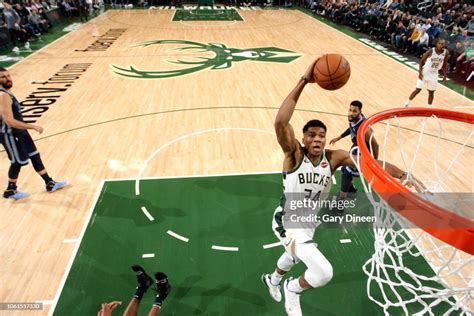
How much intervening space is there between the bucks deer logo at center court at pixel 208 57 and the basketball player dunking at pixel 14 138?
231 inches

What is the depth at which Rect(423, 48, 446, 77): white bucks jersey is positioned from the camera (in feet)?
25.0

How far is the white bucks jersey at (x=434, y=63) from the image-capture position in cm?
761

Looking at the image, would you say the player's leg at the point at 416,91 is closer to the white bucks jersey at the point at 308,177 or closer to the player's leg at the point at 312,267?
the white bucks jersey at the point at 308,177

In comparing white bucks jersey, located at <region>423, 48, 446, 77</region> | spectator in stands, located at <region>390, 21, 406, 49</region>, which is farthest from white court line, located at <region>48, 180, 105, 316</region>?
spectator in stands, located at <region>390, 21, 406, 49</region>

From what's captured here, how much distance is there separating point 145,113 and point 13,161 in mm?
3444

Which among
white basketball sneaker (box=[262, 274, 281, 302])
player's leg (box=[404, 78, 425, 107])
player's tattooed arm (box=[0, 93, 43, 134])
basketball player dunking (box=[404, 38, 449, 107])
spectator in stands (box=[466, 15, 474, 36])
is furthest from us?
spectator in stands (box=[466, 15, 474, 36])

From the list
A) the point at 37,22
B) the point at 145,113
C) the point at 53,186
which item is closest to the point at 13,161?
the point at 53,186

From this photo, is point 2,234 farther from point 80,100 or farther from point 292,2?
point 292,2

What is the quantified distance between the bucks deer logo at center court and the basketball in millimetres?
7850

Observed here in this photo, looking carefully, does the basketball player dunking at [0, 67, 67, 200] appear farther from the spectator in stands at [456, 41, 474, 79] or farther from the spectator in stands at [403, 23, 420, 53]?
the spectator in stands at [403, 23, 420, 53]

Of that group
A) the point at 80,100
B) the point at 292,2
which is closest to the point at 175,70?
the point at 80,100

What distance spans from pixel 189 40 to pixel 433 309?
13322 mm

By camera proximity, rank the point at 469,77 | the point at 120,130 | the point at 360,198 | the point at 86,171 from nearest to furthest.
→ the point at 360,198
the point at 86,171
the point at 120,130
the point at 469,77

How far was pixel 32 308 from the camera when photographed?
3510 millimetres
